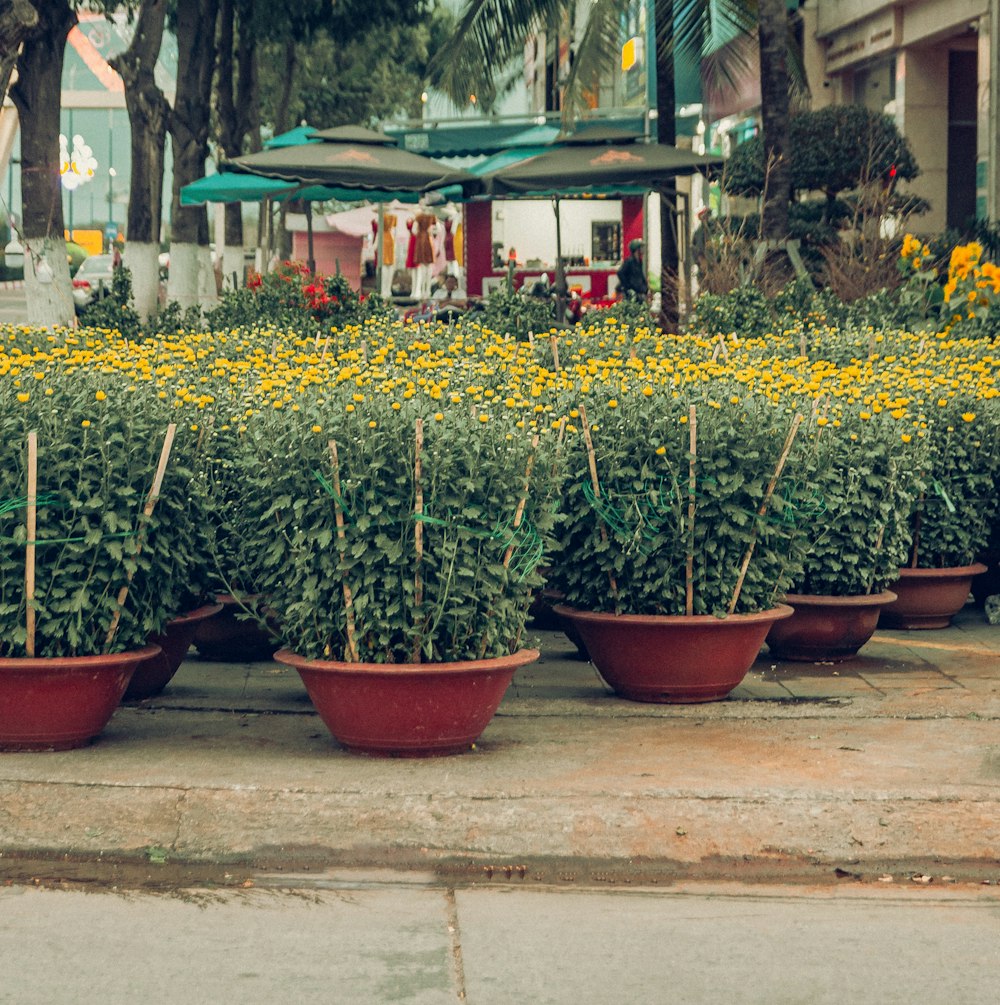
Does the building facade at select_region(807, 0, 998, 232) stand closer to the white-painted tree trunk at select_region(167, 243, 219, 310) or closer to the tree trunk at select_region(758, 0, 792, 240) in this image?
the tree trunk at select_region(758, 0, 792, 240)

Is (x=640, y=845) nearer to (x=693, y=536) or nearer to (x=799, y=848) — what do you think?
(x=799, y=848)

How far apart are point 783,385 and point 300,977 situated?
4.16 m

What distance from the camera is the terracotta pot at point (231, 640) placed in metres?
8.17

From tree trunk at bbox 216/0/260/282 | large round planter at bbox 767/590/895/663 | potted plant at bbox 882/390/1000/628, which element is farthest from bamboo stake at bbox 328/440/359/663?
tree trunk at bbox 216/0/260/282

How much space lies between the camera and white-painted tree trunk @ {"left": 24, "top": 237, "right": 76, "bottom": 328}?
51.8 ft

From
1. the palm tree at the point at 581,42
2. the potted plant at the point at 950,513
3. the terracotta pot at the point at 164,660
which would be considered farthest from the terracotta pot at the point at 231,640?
the palm tree at the point at 581,42

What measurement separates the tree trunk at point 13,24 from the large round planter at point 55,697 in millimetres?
8481

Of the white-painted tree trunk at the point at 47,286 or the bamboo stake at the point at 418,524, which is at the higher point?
the white-painted tree trunk at the point at 47,286

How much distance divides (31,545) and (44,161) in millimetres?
11229

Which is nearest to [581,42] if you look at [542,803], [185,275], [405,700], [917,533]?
[185,275]

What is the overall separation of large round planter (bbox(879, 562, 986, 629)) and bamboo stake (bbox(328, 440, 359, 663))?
3.98 meters

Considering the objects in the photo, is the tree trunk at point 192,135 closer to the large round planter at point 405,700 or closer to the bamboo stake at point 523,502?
the bamboo stake at point 523,502

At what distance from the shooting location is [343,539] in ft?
19.4

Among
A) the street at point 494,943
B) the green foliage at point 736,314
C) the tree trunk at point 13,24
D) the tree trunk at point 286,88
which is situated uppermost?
the tree trunk at point 286,88
